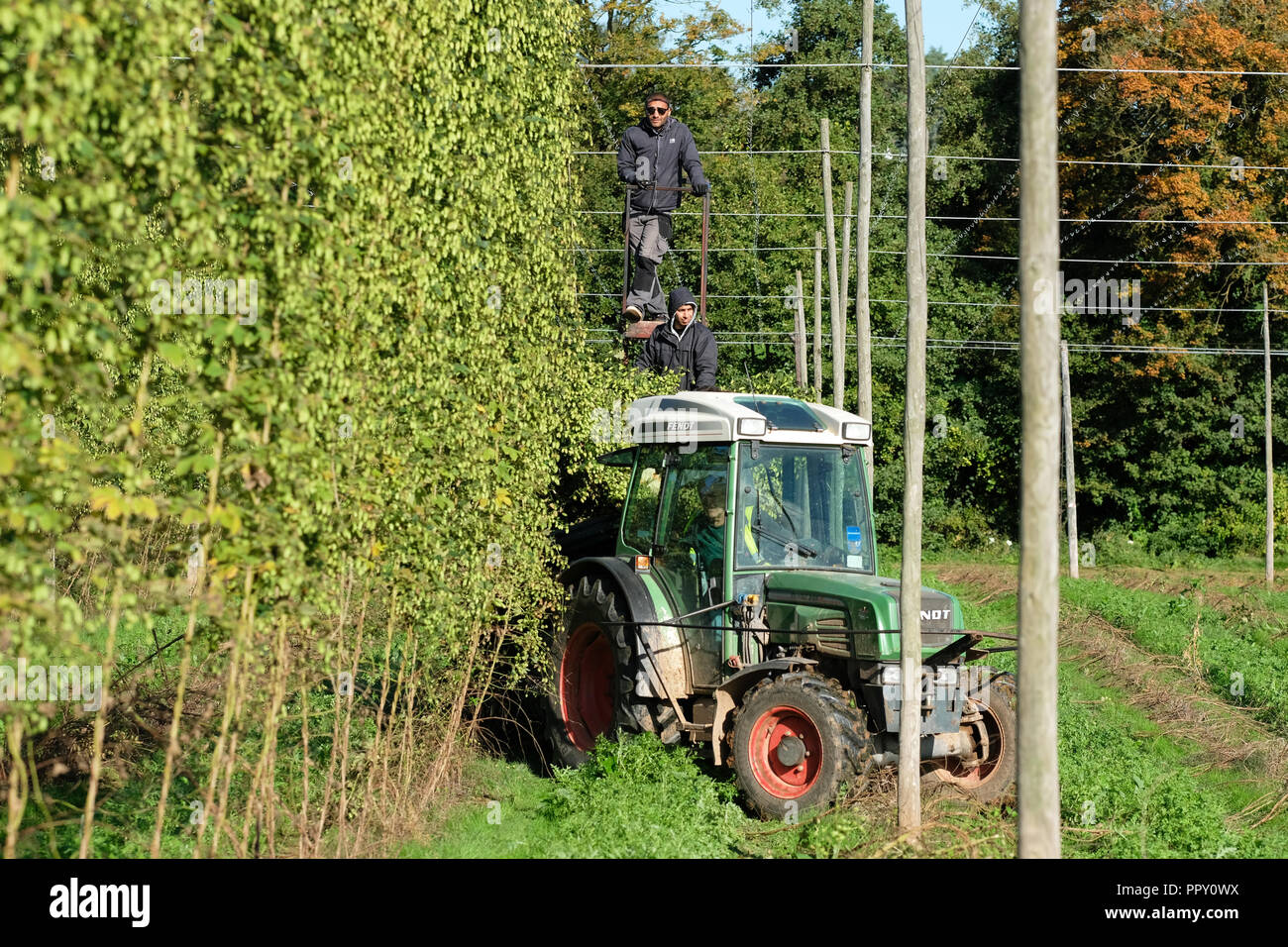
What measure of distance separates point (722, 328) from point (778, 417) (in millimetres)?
29431

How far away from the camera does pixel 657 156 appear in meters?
15.1

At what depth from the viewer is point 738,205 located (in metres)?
→ 39.6

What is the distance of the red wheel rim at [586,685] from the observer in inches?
448

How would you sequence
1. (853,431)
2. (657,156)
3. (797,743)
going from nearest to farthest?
1. (797,743)
2. (853,431)
3. (657,156)

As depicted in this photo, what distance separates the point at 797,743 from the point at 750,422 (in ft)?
7.33

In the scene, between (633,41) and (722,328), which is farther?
(722,328)

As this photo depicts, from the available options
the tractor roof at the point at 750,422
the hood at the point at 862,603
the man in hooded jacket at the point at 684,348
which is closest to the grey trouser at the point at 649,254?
the man in hooded jacket at the point at 684,348

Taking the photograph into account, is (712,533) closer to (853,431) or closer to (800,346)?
(853,431)

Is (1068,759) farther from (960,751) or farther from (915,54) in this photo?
(915,54)

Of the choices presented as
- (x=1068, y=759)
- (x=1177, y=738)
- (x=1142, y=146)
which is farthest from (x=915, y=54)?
(x=1142, y=146)

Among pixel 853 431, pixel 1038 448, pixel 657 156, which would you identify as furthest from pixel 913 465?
pixel 657 156

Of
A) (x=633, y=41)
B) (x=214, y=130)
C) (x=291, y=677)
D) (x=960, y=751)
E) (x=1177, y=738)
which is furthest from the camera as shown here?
(x=633, y=41)

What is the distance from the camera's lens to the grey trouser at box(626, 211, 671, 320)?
1534cm

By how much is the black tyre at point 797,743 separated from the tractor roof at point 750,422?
172 centimetres
